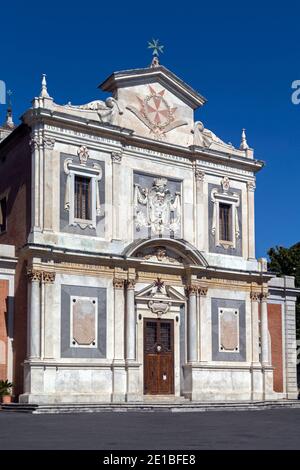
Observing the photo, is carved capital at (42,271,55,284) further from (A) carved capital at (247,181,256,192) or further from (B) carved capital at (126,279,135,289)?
(A) carved capital at (247,181,256,192)

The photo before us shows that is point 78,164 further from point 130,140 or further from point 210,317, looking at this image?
point 210,317

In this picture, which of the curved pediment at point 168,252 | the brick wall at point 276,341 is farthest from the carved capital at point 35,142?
the brick wall at point 276,341

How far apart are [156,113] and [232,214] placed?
596 centimetres

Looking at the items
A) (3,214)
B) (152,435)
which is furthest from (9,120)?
(152,435)

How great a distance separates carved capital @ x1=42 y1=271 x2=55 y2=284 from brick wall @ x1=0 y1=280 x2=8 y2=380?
77.1 inches

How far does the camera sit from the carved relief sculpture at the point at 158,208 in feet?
111

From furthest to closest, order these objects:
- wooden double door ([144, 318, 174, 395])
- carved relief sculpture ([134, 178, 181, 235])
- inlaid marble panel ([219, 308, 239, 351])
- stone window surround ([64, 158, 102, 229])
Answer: inlaid marble panel ([219, 308, 239, 351]), carved relief sculpture ([134, 178, 181, 235]), wooden double door ([144, 318, 174, 395]), stone window surround ([64, 158, 102, 229])

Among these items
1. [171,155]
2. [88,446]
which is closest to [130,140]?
[171,155]

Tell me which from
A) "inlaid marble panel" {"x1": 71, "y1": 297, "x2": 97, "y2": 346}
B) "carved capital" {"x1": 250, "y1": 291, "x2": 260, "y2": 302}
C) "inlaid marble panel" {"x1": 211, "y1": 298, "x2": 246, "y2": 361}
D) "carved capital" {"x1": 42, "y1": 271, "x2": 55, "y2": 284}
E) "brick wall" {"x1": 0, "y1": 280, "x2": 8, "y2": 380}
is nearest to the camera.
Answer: "carved capital" {"x1": 42, "y1": 271, "x2": 55, "y2": 284}

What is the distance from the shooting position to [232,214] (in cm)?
3675

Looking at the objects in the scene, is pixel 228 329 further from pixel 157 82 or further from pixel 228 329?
pixel 157 82

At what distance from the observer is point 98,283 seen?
31.9 meters

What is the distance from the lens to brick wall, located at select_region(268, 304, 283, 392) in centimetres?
3878

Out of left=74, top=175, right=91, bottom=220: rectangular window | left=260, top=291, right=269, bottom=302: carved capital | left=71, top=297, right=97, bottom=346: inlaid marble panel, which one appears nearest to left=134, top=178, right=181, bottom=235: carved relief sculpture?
left=74, top=175, right=91, bottom=220: rectangular window
